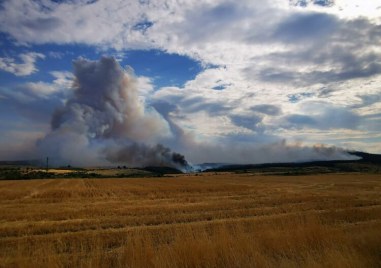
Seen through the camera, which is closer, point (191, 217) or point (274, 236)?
point (274, 236)

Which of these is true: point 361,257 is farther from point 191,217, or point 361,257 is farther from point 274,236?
point 191,217

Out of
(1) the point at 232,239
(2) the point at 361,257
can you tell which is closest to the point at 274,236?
(1) the point at 232,239

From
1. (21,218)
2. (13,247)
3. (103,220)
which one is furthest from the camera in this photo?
(21,218)

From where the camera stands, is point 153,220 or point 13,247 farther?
point 153,220

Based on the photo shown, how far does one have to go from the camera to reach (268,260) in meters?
8.97

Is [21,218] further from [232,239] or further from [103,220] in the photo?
[232,239]

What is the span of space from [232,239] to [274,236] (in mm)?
1405

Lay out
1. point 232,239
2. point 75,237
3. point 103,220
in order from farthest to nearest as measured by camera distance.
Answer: point 103,220, point 75,237, point 232,239

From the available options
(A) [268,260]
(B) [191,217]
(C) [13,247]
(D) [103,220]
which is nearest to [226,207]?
(B) [191,217]

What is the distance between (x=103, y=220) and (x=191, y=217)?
4.70m

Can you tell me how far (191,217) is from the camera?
2028 cm

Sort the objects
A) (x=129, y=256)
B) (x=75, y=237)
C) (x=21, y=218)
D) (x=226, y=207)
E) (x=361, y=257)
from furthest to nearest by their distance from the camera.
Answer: (x=226, y=207) → (x=21, y=218) → (x=75, y=237) → (x=129, y=256) → (x=361, y=257)

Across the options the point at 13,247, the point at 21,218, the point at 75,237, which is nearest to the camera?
the point at 13,247

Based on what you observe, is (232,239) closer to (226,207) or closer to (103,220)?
(103,220)
